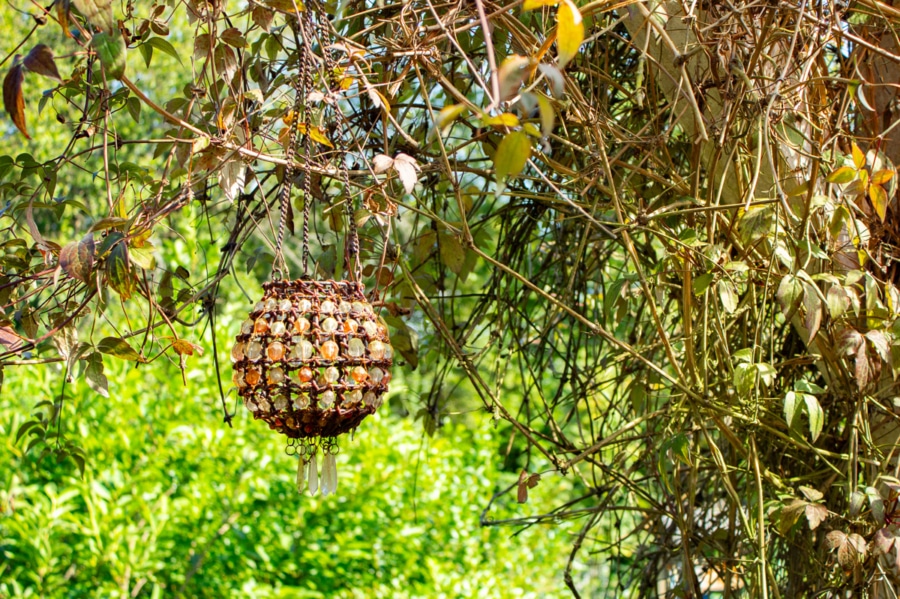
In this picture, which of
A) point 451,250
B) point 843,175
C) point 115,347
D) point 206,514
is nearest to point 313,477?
point 115,347

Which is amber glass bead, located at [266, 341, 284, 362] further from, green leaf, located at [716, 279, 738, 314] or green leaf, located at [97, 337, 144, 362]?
green leaf, located at [716, 279, 738, 314]

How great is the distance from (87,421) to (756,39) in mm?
2257

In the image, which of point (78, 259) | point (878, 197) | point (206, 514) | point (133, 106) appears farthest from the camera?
point (206, 514)

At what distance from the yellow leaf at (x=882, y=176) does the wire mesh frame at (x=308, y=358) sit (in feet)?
1.98

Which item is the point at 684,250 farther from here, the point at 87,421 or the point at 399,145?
the point at 87,421

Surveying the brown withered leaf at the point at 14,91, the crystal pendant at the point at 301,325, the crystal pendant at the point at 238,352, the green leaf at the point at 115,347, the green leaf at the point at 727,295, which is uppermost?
the brown withered leaf at the point at 14,91

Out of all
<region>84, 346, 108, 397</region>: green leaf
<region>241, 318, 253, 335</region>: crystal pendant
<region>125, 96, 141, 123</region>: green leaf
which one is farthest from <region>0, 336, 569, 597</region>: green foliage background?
<region>241, 318, 253, 335</region>: crystal pendant

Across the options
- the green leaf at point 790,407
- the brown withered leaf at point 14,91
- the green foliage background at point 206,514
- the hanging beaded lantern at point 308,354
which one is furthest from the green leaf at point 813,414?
the green foliage background at point 206,514

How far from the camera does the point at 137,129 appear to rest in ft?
15.6

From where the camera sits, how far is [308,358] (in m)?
0.86

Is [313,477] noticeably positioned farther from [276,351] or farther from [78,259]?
[78,259]

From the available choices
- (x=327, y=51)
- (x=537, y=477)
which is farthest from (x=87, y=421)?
(x=327, y=51)

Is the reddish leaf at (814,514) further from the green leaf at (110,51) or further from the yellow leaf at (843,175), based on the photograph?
the green leaf at (110,51)

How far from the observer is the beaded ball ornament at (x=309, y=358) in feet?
2.81
